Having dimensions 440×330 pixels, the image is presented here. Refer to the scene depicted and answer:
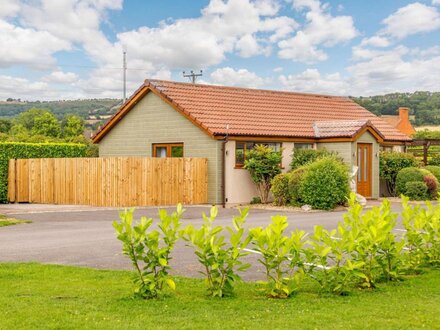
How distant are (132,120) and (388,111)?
6804cm

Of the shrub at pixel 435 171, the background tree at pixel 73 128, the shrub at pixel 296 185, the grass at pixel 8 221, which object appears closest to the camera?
the grass at pixel 8 221

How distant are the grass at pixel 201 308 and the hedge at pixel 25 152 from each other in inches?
720

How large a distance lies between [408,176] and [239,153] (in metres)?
8.18

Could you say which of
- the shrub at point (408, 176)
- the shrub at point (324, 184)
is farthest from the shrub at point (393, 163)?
the shrub at point (324, 184)

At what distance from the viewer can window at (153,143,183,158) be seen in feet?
82.3

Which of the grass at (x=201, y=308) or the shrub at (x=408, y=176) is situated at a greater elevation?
the shrub at (x=408, y=176)

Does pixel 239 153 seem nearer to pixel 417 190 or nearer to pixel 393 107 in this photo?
pixel 417 190

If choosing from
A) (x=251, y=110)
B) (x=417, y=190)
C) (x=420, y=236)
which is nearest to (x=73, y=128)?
(x=251, y=110)

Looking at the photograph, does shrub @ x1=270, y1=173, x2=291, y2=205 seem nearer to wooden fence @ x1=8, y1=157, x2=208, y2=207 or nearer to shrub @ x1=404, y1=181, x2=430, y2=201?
wooden fence @ x1=8, y1=157, x2=208, y2=207

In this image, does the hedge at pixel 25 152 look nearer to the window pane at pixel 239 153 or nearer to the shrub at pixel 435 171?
the window pane at pixel 239 153

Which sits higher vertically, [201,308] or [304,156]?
[304,156]

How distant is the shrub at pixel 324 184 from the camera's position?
21422 mm

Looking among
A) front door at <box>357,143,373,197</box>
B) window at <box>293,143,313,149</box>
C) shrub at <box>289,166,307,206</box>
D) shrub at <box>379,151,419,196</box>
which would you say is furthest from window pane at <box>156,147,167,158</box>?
shrub at <box>379,151,419,196</box>

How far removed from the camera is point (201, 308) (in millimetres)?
6695
